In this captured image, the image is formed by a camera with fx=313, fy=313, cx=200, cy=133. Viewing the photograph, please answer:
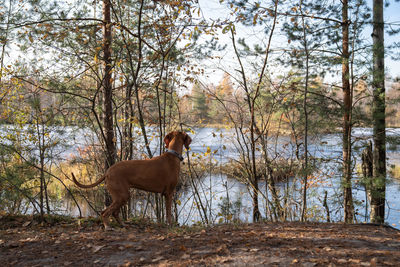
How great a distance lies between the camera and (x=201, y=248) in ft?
11.6

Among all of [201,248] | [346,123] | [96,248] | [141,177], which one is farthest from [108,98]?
[346,123]

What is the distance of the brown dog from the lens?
14.7ft

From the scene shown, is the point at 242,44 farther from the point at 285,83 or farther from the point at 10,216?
the point at 10,216

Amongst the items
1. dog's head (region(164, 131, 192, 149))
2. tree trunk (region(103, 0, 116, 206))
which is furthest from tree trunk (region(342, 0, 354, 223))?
tree trunk (region(103, 0, 116, 206))

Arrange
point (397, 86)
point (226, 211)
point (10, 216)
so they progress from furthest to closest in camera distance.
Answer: point (226, 211)
point (397, 86)
point (10, 216)

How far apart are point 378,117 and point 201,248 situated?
218 inches

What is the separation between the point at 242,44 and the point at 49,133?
5.64 meters

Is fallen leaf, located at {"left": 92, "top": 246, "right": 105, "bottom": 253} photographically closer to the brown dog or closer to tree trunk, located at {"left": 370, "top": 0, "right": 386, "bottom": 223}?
the brown dog

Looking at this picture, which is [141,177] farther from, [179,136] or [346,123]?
[346,123]

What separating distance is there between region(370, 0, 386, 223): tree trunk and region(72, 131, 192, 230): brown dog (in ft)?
15.1

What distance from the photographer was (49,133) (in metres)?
7.81

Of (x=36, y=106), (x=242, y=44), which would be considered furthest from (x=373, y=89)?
(x=36, y=106)

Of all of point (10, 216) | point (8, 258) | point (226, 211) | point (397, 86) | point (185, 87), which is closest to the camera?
point (8, 258)

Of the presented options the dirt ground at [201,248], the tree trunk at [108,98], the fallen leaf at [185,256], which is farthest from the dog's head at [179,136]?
the tree trunk at [108,98]
